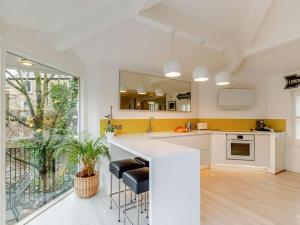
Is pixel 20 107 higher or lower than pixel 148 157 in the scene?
higher

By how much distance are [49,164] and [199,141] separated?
2.82 meters

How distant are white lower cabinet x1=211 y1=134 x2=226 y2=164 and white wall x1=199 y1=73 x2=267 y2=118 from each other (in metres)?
0.68

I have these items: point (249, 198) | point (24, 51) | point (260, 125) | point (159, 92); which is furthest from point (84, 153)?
point (260, 125)

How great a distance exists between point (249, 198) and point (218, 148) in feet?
4.67

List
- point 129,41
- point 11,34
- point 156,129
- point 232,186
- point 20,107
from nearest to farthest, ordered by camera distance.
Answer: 1. point 11,34
2. point 20,107
3. point 129,41
4. point 232,186
5. point 156,129

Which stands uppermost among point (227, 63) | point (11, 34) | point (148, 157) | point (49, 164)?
point (227, 63)

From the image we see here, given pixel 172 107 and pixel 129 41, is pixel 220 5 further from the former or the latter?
pixel 172 107

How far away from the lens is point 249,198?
258cm

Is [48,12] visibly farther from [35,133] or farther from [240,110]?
[240,110]

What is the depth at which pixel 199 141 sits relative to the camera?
12.4 feet

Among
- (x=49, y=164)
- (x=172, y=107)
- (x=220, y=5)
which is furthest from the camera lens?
(x=172, y=107)

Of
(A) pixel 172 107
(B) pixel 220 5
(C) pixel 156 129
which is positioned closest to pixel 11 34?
(B) pixel 220 5

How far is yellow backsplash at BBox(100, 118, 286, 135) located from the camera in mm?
3305

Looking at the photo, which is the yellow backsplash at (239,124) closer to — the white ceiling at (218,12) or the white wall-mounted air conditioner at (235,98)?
the white wall-mounted air conditioner at (235,98)
